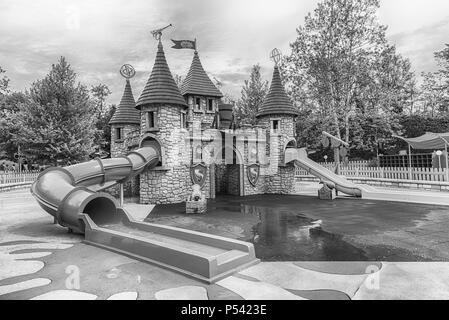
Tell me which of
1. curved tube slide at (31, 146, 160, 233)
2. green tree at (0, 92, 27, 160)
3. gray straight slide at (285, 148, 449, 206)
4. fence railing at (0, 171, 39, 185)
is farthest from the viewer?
green tree at (0, 92, 27, 160)

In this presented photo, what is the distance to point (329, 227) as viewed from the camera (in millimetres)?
8695

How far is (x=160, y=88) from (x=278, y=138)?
7.82 metres

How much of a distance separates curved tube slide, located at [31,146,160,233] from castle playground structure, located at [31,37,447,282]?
1.2 inches

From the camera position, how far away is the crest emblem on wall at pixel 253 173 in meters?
17.6

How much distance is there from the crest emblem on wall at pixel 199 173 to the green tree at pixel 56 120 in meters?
13.3

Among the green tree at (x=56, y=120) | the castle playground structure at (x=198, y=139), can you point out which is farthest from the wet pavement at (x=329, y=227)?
the green tree at (x=56, y=120)

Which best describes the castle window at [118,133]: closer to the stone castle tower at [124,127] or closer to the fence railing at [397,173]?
the stone castle tower at [124,127]

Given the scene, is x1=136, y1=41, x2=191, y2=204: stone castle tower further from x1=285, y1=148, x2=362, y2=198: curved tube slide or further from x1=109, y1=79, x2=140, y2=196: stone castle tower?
x1=285, y1=148, x2=362, y2=198: curved tube slide

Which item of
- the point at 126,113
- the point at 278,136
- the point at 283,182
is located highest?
the point at 126,113

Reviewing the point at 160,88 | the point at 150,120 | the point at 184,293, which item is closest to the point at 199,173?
the point at 150,120

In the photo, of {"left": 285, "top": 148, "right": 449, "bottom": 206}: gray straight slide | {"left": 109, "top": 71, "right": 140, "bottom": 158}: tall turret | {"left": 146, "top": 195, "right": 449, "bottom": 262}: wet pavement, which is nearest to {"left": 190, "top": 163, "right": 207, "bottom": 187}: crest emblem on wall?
{"left": 146, "top": 195, "right": 449, "bottom": 262}: wet pavement

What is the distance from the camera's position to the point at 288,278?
471 centimetres

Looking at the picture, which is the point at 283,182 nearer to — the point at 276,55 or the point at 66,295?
the point at 276,55

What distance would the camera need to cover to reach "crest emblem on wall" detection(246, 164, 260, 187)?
17.6m
